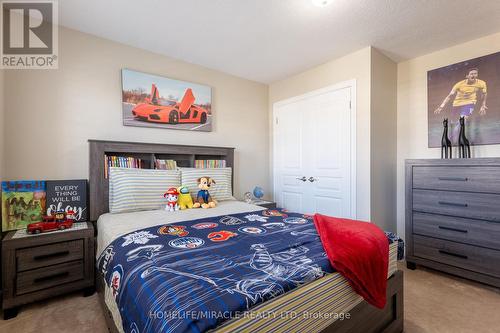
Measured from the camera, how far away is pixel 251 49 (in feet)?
8.98

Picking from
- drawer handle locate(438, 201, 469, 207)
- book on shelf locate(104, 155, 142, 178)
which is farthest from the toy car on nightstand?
drawer handle locate(438, 201, 469, 207)

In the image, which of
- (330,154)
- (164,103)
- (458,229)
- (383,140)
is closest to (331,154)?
(330,154)

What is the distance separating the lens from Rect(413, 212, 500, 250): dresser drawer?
6.87 ft

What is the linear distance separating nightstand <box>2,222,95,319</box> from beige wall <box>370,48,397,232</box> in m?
2.82

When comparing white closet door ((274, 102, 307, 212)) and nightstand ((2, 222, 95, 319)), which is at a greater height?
→ white closet door ((274, 102, 307, 212))

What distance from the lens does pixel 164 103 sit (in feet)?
9.29

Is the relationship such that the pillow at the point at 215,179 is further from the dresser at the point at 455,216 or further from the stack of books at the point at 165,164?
the dresser at the point at 455,216

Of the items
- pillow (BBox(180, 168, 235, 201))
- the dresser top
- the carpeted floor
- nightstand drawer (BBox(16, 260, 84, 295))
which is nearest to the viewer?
the carpeted floor

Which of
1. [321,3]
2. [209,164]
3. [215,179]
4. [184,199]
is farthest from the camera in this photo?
[209,164]

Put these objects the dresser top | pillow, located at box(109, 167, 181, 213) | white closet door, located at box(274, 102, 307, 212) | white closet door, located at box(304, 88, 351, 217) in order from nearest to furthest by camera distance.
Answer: the dresser top, pillow, located at box(109, 167, 181, 213), white closet door, located at box(304, 88, 351, 217), white closet door, located at box(274, 102, 307, 212)

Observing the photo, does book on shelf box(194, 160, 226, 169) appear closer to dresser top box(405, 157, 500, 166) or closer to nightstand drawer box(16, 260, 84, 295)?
nightstand drawer box(16, 260, 84, 295)

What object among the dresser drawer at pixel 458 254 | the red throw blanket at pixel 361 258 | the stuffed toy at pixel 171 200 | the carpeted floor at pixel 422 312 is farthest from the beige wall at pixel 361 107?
the stuffed toy at pixel 171 200

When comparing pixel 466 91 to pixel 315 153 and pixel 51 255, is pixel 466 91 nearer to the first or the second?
pixel 315 153

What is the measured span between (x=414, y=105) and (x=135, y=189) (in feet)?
10.8
